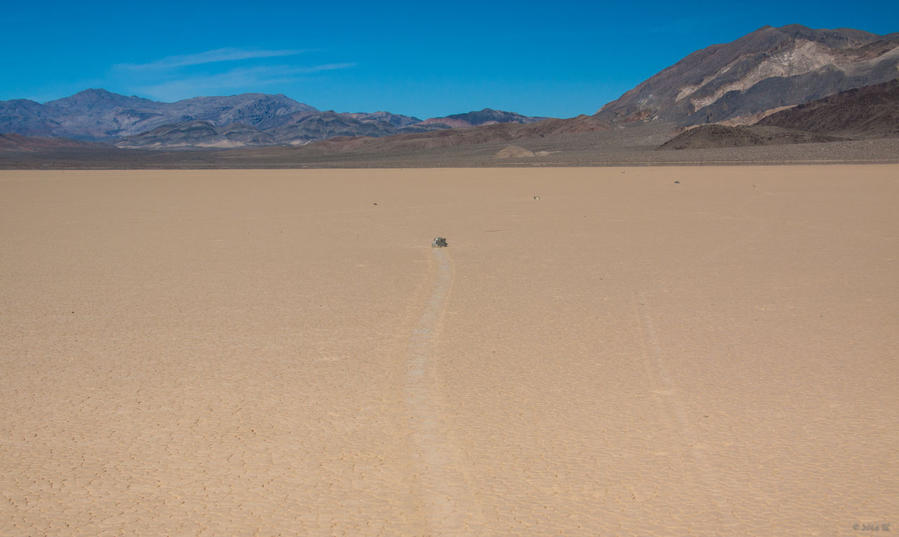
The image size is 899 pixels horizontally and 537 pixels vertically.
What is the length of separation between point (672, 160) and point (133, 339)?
40892mm

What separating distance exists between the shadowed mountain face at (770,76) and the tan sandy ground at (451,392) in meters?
81.2

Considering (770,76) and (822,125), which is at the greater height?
(770,76)

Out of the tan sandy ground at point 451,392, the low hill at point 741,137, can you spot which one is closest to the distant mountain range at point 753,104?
the low hill at point 741,137

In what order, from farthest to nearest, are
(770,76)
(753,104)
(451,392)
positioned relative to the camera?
(770,76)
(753,104)
(451,392)

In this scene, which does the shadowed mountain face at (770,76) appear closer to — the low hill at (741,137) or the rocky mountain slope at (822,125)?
the rocky mountain slope at (822,125)

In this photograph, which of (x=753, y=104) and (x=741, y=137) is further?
(x=753, y=104)

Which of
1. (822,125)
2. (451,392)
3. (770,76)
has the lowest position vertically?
(451,392)

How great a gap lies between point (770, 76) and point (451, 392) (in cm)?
10161

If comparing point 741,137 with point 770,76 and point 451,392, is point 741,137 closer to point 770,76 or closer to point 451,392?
point 770,76

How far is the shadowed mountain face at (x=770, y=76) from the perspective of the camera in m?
85.2

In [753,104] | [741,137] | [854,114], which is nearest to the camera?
[741,137]

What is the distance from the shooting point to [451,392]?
3.73 meters

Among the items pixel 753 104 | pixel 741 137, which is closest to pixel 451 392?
pixel 741 137

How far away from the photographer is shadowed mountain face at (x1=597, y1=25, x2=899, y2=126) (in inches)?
3354
